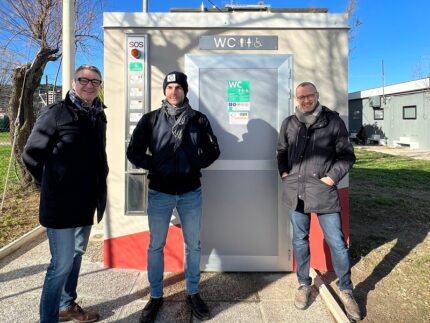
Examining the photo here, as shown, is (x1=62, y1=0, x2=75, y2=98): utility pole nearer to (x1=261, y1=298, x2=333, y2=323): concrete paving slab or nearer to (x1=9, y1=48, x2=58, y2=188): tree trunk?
(x1=261, y1=298, x2=333, y2=323): concrete paving slab

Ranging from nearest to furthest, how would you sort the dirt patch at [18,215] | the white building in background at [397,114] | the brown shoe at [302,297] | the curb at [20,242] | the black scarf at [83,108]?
the black scarf at [83,108] < the brown shoe at [302,297] < the curb at [20,242] < the dirt patch at [18,215] < the white building in background at [397,114]

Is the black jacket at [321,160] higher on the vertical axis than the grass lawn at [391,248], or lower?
higher

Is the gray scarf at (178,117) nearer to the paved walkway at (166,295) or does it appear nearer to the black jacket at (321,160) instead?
the black jacket at (321,160)

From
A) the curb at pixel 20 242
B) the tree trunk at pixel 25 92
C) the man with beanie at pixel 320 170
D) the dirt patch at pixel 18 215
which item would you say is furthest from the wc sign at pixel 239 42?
the tree trunk at pixel 25 92

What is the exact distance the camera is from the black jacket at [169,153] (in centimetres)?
298

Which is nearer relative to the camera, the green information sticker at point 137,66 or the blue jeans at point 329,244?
the blue jeans at point 329,244

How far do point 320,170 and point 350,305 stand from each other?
118cm

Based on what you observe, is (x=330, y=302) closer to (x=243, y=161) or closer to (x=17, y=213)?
(x=243, y=161)

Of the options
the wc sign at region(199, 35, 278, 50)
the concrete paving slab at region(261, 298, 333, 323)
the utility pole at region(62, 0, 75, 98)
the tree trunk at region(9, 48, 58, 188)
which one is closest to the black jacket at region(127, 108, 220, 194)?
the wc sign at region(199, 35, 278, 50)

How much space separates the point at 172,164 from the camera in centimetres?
297

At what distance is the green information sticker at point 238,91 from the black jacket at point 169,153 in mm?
828

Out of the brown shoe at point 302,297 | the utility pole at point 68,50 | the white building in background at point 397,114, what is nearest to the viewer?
the brown shoe at point 302,297

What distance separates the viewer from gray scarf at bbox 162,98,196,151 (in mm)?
3004

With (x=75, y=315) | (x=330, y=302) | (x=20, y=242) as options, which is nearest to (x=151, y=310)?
(x=75, y=315)
